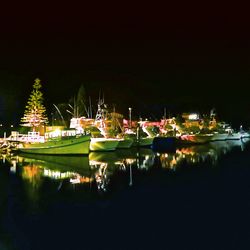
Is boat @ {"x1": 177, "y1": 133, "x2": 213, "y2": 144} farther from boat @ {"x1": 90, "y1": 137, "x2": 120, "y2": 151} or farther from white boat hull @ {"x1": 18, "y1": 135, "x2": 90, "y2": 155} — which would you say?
white boat hull @ {"x1": 18, "y1": 135, "x2": 90, "y2": 155}

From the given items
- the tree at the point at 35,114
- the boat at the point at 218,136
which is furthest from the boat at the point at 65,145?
the boat at the point at 218,136

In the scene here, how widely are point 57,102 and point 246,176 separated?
124ft

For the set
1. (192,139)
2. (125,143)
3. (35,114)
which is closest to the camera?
(125,143)

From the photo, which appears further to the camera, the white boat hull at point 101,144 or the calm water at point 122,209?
the white boat hull at point 101,144

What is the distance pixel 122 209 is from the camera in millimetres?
13406

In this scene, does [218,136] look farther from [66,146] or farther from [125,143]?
[66,146]

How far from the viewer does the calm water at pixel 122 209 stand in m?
10.3

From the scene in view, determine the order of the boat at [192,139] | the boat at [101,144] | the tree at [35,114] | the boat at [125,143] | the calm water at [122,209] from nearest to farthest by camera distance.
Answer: the calm water at [122,209], the boat at [101,144], the boat at [125,143], the tree at [35,114], the boat at [192,139]

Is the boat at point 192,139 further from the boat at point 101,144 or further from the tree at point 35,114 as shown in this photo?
the boat at point 101,144

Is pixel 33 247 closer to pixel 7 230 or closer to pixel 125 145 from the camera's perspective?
pixel 7 230

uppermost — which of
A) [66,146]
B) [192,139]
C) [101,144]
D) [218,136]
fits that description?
[66,146]

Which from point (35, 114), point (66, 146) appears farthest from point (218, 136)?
point (66, 146)

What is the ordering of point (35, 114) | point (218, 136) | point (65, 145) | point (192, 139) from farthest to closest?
point (218, 136), point (192, 139), point (35, 114), point (65, 145)

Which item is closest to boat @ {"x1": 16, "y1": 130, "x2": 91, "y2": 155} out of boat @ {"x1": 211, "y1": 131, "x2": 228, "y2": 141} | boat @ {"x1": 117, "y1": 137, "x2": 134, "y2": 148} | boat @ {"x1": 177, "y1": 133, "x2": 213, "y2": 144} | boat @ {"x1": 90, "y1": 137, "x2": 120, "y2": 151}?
boat @ {"x1": 90, "y1": 137, "x2": 120, "y2": 151}
